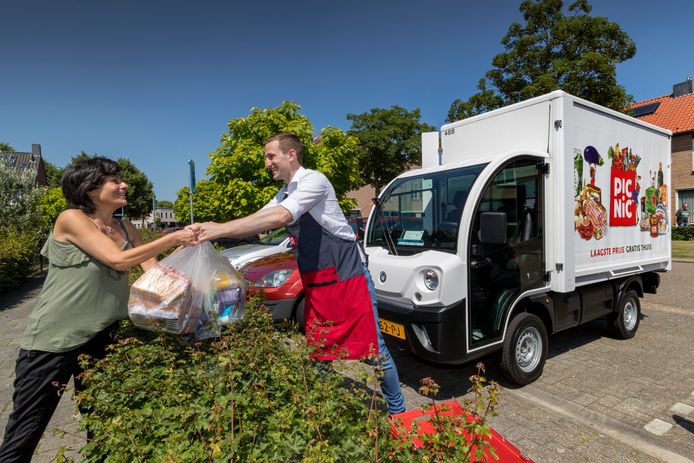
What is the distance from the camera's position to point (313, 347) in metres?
2.02

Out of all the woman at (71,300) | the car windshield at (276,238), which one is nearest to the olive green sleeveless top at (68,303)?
the woman at (71,300)

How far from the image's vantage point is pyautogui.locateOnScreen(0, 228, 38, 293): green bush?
9.03m

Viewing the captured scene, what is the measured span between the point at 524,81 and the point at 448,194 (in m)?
10.4

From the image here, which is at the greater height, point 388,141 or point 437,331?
point 388,141

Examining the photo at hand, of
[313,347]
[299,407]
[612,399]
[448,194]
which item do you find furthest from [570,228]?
[299,407]

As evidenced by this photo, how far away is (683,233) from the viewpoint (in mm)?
21672

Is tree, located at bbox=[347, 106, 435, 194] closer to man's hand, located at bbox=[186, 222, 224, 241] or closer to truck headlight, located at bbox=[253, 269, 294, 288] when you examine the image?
truck headlight, located at bbox=[253, 269, 294, 288]

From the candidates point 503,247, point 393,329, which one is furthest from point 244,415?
point 503,247

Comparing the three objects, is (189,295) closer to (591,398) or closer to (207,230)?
(207,230)

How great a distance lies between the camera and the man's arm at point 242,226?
2.12 meters

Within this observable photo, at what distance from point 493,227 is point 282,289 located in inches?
123

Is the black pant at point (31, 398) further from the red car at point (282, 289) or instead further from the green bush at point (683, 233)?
the green bush at point (683, 233)

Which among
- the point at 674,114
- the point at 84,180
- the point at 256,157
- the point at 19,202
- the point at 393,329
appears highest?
the point at 674,114

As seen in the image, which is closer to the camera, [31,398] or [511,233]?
[31,398]
